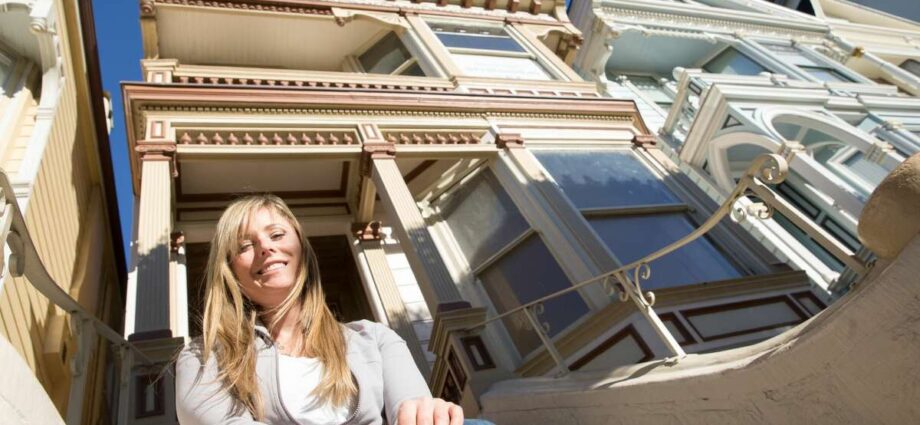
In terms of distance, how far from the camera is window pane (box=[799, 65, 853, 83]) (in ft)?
38.3

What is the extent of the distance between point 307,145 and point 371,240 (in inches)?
93.1

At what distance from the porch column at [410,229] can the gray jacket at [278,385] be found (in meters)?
3.20

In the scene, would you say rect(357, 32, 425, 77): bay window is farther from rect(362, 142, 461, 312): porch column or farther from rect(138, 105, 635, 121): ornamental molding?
rect(362, 142, 461, 312): porch column

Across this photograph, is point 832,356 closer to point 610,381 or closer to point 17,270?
point 610,381

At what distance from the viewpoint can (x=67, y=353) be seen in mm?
5840

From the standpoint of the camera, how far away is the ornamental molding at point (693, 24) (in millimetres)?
12703

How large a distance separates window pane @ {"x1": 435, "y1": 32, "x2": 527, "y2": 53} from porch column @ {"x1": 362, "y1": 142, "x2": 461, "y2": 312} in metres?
3.86

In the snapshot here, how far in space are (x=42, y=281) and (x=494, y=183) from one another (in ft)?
17.0

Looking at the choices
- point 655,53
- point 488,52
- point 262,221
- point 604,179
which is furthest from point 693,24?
point 262,221

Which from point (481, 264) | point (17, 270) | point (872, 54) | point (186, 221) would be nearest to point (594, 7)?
point (872, 54)

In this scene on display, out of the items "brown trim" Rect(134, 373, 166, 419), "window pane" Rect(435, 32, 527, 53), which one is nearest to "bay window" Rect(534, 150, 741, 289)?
"window pane" Rect(435, 32, 527, 53)

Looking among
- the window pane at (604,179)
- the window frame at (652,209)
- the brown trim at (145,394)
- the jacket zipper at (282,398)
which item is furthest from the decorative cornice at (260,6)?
the jacket zipper at (282,398)

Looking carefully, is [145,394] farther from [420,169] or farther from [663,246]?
[420,169]

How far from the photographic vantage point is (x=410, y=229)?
5.89 m
